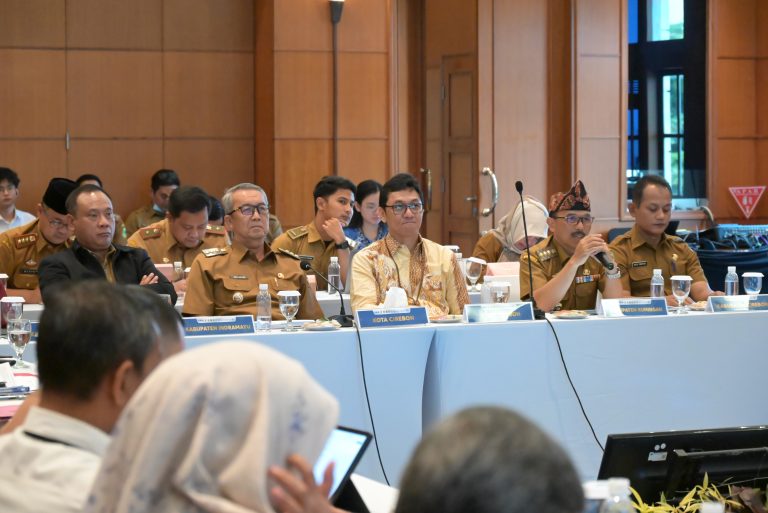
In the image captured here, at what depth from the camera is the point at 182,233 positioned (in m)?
5.46

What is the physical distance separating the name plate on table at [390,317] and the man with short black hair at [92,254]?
92 centimetres

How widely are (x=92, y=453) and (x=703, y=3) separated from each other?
8.78 m

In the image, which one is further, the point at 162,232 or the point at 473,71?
the point at 473,71

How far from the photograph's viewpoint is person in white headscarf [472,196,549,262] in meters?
5.83

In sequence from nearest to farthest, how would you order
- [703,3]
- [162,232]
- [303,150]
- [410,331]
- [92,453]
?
[92,453] → [410,331] → [162,232] → [303,150] → [703,3]

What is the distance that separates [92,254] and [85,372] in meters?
2.91

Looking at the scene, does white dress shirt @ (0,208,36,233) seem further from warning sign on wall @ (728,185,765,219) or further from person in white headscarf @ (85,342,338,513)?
person in white headscarf @ (85,342,338,513)

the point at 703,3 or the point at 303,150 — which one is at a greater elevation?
the point at 703,3

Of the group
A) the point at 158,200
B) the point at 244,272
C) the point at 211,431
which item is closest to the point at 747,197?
the point at 158,200

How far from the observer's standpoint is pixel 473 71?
8.45 meters

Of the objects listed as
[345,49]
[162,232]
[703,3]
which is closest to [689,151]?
[703,3]

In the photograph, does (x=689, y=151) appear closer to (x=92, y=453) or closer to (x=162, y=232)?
(x=162, y=232)

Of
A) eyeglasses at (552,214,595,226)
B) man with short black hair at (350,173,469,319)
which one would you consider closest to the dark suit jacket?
man with short black hair at (350,173,469,319)

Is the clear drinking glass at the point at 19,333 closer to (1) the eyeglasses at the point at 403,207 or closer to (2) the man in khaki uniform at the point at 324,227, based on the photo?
(1) the eyeglasses at the point at 403,207
